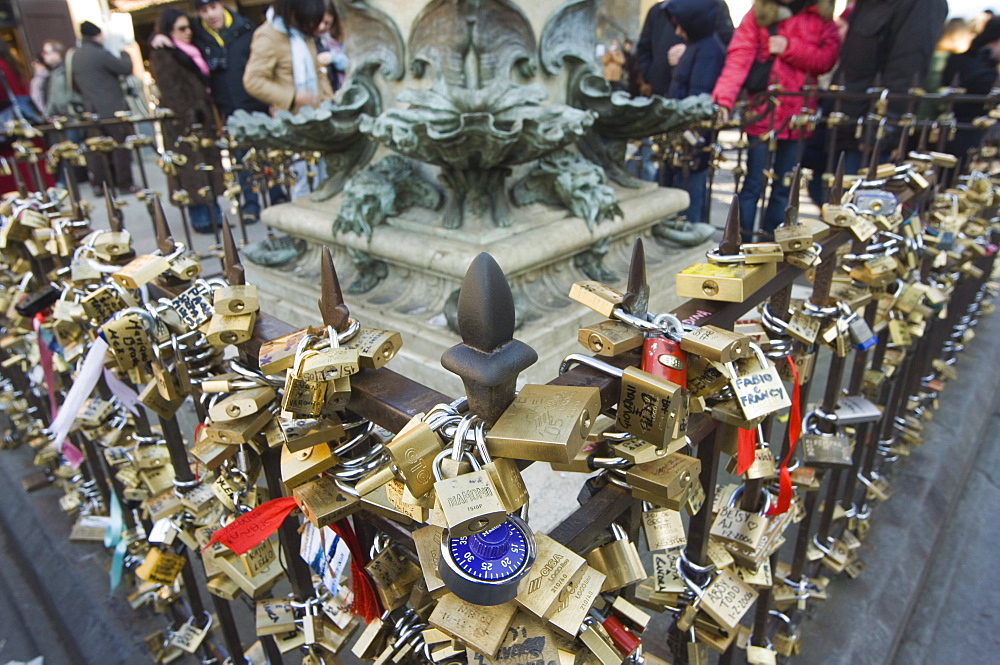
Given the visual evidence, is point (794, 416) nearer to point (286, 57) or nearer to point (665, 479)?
point (665, 479)

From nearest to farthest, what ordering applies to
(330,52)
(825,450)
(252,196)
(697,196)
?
1. (825,450)
2. (697,196)
3. (330,52)
4. (252,196)

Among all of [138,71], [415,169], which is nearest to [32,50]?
[138,71]

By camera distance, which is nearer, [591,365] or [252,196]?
[591,365]

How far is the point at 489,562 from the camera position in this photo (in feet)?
2.54

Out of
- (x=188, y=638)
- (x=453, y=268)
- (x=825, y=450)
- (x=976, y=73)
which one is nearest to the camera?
(x=825, y=450)

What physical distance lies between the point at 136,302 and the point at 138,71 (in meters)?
21.1

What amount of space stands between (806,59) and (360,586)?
5.23m

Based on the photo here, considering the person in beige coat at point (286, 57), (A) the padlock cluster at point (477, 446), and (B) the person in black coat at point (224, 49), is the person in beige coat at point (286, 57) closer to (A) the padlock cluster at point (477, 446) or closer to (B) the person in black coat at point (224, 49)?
(B) the person in black coat at point (224, 49)

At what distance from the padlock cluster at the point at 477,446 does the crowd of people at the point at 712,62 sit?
3.04 metres

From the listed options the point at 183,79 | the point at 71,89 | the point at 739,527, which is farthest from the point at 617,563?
the point at 71,89

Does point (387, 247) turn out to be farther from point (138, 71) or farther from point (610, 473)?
point (138, 71)

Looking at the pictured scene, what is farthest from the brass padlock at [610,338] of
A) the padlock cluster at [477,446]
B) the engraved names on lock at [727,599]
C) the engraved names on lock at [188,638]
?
the engraved names on lock at [188,638]

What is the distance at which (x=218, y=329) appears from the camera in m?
1.16

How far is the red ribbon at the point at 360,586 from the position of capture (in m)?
1.19
